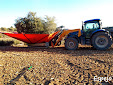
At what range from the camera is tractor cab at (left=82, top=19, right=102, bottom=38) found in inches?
255

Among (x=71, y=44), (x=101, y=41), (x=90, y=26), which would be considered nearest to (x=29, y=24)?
(x=71, y=44)

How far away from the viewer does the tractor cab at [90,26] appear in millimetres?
6480

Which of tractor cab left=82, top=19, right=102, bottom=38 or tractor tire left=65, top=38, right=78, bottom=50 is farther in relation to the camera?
tractor tire left=65, top=38, right=78, bottom=50

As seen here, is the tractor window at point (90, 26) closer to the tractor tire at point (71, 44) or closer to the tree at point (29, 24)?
the tractor tire at point (71, 44)

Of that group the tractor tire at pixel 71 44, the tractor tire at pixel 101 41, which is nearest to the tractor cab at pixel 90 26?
the tractor tire at pixel 101 41

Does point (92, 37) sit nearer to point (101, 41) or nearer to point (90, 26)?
point (101, 41)

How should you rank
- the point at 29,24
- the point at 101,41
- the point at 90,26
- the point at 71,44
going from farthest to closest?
the point at 29,24 < the point at 71,44 < the point at 90,26 < the point at 101,41

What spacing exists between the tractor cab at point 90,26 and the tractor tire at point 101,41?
479mm

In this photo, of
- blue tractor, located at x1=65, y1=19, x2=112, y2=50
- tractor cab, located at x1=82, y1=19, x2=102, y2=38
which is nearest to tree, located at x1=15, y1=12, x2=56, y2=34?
blue tractor, located at x1=65, y1=19, x2=112, y2=50

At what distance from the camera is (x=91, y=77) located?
2.65 meters

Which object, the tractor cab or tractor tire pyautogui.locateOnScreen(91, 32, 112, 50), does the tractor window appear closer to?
the tractor cab

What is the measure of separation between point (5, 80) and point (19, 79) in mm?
418

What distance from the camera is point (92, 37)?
639 cm

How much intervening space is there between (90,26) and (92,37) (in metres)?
0.83
